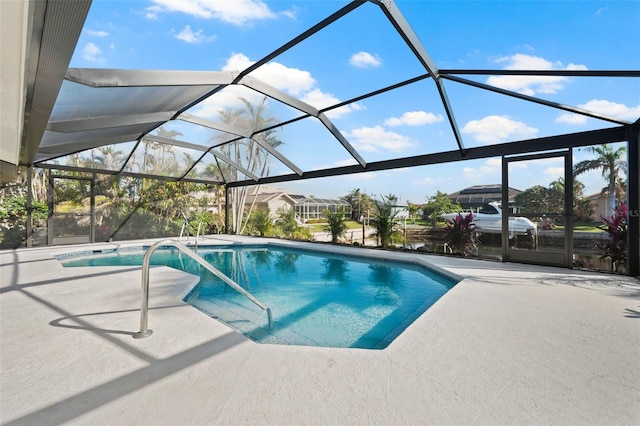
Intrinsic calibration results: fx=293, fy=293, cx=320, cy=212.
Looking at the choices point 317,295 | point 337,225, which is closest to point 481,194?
point 337,225

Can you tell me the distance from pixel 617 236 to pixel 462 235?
3020mm

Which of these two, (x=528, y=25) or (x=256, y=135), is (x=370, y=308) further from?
(x=256, y=135)

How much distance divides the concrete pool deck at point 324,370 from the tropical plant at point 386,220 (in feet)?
19.7

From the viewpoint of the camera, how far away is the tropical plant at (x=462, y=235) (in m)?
7.98

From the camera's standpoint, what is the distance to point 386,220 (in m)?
9.85

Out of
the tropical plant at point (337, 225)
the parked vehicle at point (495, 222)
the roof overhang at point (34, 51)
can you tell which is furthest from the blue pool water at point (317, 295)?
the roof overhang at point (34, 51)

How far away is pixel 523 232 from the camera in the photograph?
677 cm

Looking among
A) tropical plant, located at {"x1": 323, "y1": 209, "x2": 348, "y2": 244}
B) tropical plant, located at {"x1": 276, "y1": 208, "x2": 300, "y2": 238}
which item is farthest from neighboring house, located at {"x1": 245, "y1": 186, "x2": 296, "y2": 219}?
tropical plant, located at {"x1": 323, "y1": 209, "x2": 348, "y2": 244}

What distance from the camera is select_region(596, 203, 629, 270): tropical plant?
5.75 m

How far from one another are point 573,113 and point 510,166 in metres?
1.62

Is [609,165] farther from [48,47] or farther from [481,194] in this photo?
[48,47]

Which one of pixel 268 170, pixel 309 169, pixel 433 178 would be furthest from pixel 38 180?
pixel 433 178

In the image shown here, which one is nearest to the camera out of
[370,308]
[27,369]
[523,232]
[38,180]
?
[27,369]

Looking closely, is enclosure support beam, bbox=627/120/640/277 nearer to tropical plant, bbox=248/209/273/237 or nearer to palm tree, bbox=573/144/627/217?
palm tree, bbox=573/144/627/217
